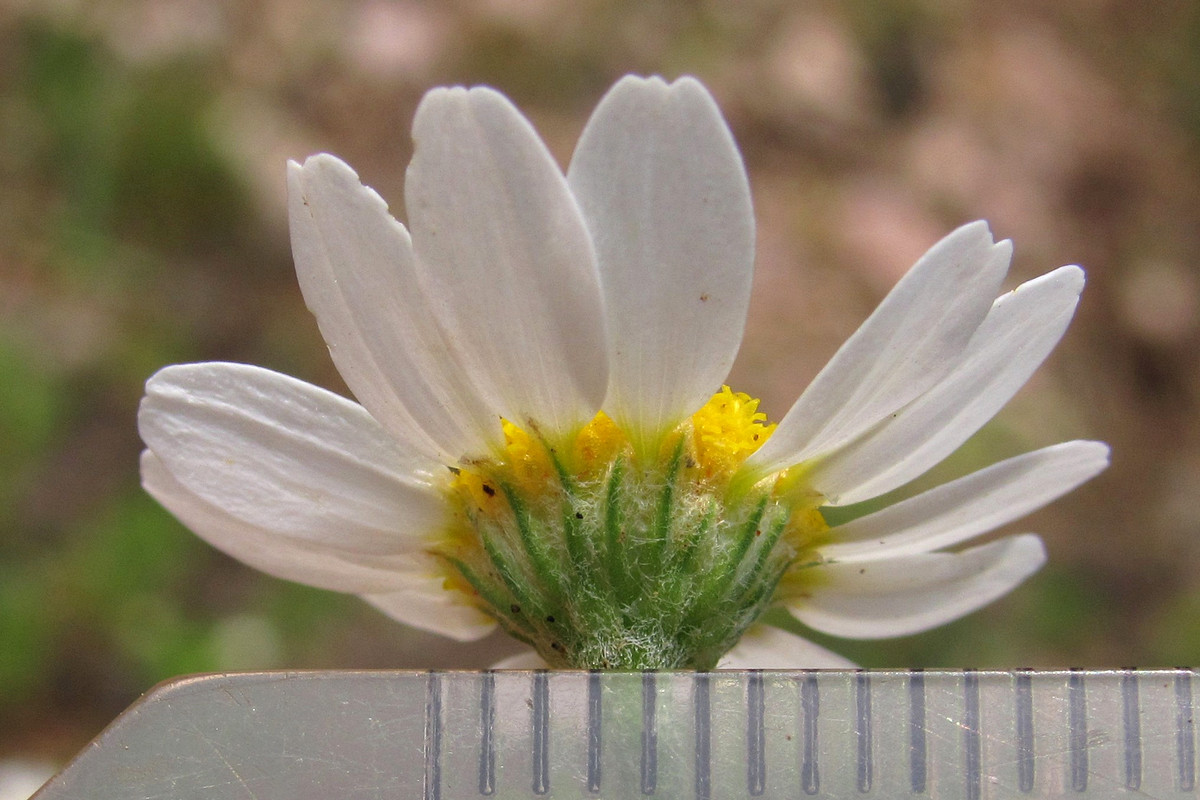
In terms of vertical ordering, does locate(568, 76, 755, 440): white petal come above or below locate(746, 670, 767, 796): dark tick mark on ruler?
above

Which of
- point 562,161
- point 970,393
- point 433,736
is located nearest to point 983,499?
point 970,393

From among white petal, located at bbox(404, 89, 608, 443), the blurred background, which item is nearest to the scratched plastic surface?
white petal, located at bbox(404, 89, 608, 443)

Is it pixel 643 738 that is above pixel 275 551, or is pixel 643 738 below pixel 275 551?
below

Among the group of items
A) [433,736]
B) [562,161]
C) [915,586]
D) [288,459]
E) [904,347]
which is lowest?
[433,736]

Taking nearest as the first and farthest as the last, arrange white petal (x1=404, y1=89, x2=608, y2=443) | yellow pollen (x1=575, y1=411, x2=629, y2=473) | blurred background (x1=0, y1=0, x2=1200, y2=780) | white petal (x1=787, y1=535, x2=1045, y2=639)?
1. white petal (x1=404, y1=89, x2=608, y2=443)
2. yellow pollen (x1=575, y1=411, x2=629, y2=473)
3. white petal (x1=787, y1=535, x2=1045, y2=639)
4. blurred background (x1=0, y1=0, x2=1200, y2=780)

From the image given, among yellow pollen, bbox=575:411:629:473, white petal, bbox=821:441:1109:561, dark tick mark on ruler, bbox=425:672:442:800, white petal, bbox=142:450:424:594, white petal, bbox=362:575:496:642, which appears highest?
yellow pollen, bbox=575:411:629:473

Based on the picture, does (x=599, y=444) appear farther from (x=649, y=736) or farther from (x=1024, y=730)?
(x=1024, y=730)

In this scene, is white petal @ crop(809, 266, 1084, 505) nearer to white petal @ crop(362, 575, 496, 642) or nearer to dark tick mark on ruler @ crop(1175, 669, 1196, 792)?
dark tick mark on ruler @ crop(1175, 669, 1196, 792)
